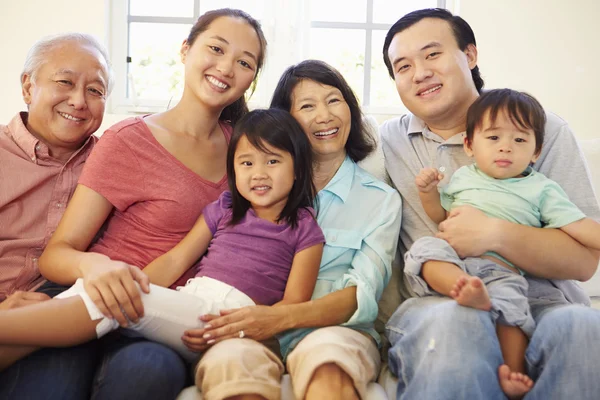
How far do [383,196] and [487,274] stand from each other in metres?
0.40

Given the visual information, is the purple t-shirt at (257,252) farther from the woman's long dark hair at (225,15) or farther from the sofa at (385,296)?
the woman's long dark hair at (225,15)

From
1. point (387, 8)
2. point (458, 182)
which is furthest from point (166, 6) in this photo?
point (458, 182)

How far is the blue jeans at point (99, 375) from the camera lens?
125 centimetres

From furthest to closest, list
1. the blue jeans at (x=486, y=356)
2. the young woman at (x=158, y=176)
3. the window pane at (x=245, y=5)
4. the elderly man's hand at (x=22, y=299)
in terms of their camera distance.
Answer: the window pane at (x=245, y=5), the young woman at (x=158, y=176), the elderly man's hand at (x=22, y=299), the blue jeans at (x=486, y=356)

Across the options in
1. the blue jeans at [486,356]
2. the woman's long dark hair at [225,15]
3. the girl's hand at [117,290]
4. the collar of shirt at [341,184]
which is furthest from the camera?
the woman's long dark hair at [225,15]

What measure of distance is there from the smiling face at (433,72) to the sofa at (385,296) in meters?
0.22

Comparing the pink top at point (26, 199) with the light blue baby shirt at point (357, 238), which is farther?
the pink top at point (26, 199)

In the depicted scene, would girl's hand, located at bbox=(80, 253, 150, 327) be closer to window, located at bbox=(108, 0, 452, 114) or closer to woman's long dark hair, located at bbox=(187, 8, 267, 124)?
woman's long dark hair, located at bbox=(187, 8, 267, 124)

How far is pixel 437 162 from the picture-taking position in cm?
180

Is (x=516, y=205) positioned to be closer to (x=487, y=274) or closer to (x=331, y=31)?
(x=487, y=274)

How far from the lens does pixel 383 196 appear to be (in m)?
1.73

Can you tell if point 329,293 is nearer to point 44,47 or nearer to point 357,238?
point 357,238

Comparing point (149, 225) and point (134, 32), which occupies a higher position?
point (134, 32)

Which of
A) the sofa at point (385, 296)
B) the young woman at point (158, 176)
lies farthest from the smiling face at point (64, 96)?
the sofa at point (385, 296)
